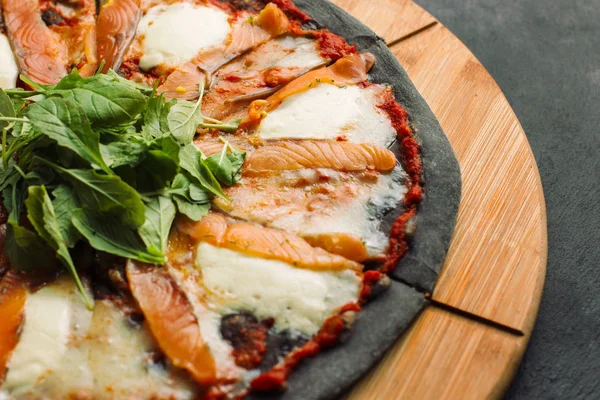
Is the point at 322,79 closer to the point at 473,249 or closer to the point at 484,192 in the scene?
the point at 484,192

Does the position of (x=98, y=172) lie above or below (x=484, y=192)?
below

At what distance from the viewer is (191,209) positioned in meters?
3.79

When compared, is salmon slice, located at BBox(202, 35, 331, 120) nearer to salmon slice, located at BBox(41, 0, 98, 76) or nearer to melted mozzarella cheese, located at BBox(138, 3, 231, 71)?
melted mozzarella cheese, located at BBox(138, 3, 231, 71)

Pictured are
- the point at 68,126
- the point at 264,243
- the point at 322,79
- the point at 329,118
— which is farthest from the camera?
the point at 322,79

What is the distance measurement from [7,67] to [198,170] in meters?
1.79

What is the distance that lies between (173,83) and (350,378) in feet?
7.96

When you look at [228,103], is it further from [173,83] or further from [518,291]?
[518,291]

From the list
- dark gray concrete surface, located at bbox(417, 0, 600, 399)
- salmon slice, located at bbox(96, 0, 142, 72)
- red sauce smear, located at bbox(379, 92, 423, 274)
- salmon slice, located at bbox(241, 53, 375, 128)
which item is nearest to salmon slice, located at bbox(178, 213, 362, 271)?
red sauce smear, located at bbox(379, 92, 423, 274)

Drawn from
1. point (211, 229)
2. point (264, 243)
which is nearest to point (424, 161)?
point (264, 243)

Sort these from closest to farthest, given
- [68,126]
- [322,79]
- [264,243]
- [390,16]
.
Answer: [68,126]
[264,243]
[322,79]
[390,16]

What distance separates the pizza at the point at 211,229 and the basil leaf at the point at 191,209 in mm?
13

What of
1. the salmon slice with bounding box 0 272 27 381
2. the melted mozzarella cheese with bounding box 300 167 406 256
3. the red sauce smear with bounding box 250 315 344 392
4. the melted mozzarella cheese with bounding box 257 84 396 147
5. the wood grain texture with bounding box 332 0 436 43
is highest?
the wood grain texture with bounding box 332 0 436 43

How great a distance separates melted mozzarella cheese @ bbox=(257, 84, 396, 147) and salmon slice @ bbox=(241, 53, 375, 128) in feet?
0.14

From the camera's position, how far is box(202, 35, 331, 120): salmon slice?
4.57 meters
